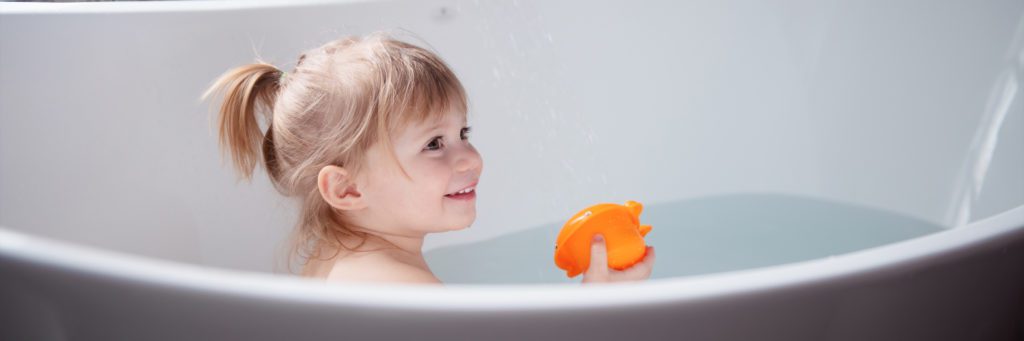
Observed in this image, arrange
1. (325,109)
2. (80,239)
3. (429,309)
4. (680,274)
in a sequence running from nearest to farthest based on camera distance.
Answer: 1. (429,309)
2. (325,109)
3. (80,239)
4. (680,274)

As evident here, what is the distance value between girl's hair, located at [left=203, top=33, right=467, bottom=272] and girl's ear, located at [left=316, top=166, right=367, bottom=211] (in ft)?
0.04

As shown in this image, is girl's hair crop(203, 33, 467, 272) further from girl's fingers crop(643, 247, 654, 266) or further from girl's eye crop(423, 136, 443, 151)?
girl's fingers crop(643, 247, 654, 266)

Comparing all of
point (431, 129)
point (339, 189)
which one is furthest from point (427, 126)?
point (339, 189)

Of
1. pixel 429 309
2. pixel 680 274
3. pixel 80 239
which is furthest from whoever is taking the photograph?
pixel 680 274

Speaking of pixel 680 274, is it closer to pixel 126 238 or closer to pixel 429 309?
pixel 126 238

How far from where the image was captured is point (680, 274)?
1.40 m

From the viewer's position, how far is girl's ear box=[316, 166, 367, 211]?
0.97 meters

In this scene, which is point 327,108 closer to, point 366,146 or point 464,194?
point 366,146

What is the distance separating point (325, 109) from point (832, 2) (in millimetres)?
880

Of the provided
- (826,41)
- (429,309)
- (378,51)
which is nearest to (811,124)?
(826,41)

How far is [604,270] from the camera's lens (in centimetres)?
88

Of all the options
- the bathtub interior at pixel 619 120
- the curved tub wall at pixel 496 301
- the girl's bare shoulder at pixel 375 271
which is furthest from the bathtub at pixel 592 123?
the curved tub wall at pixel 496 301

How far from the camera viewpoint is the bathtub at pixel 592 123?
1.16 metres

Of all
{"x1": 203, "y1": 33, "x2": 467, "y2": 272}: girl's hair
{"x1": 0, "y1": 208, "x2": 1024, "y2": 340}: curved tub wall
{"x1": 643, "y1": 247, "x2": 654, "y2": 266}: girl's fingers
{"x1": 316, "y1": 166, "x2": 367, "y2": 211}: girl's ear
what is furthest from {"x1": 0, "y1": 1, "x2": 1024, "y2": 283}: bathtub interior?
{"x1": 0, "y1": 208, "x2": 1024, "y2": 340}: curved tub wall
